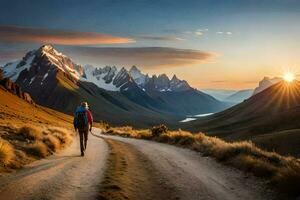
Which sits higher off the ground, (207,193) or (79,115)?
(79,115)

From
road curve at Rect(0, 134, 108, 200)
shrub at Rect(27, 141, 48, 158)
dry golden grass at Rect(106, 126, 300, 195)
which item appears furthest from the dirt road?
shrub at Rect(27, 141, 48, 158)

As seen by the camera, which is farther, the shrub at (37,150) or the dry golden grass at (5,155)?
the shrub at (37,150)

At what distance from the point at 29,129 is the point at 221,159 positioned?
14895 millimetres

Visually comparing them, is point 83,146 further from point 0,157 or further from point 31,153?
point 0,157

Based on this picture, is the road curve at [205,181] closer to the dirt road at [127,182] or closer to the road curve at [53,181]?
the dirt road at [127,182]

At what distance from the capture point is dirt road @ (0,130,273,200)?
13481 millimetres

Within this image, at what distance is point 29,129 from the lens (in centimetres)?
3136

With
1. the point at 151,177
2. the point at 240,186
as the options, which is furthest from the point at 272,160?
the point at 151,177

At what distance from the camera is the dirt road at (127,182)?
531 inches

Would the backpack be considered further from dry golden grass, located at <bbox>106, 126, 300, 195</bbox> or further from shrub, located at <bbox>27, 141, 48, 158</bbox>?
dry golden grass, located at <bbox>106, 126, 300, 195</bbox>

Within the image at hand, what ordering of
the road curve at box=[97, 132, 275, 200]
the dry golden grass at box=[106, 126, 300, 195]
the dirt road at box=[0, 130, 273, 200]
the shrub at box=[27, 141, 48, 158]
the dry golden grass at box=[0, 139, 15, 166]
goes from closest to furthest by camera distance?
the dirt road at box=[0, 130, 273, 200], the road curve at box=[97, 132, 275, 200], the dry golden grass at box=[106, 126, 300, 195], the dry golden grass at box=[0, 139, 15, 166], the shrub at box=[27, 141, 48, 158]

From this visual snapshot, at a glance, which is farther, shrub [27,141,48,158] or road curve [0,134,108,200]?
shrub [27,141,48,158]

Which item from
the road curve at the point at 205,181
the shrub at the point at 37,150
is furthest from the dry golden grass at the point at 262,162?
the shrub at the point at 37,150

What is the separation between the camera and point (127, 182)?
51.6 ft
